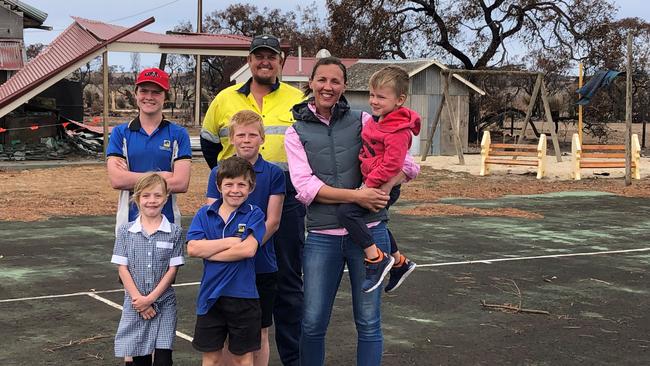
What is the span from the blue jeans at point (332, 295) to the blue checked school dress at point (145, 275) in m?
0.71

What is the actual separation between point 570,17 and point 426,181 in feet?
72.0

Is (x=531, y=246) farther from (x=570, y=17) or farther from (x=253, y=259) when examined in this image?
(x=570, y=17)

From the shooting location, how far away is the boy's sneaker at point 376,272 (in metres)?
4.14

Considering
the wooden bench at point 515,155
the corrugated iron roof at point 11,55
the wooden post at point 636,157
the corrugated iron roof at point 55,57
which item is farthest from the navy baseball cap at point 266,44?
the corrugated iron roof at point 11,55

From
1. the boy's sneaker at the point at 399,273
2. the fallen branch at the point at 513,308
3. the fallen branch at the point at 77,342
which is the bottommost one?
the fallen branch at the point at 77,342

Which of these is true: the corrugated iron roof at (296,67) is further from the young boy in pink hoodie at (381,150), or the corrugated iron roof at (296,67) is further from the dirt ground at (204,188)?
the young boy in pink hoodie at (381,150)

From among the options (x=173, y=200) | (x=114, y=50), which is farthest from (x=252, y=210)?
(x=114, y=50)

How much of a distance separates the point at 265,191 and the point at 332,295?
0.67 metres

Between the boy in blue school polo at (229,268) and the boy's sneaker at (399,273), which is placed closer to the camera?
the boy in blue school polo at (229,268)

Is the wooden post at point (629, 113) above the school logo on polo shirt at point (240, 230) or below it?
above

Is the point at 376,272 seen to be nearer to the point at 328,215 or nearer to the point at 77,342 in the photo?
the point at 328,215

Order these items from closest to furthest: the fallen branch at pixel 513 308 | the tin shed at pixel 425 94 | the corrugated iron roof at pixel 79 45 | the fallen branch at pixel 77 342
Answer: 1. the fallen branch at pixel 77 342
2. the fallen branch at pixel 513 308
3. the corrugated iron roof at pixel 79 45
4. the tin shed at pixel 425 94

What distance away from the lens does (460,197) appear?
642 inches

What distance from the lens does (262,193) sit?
433 cm
